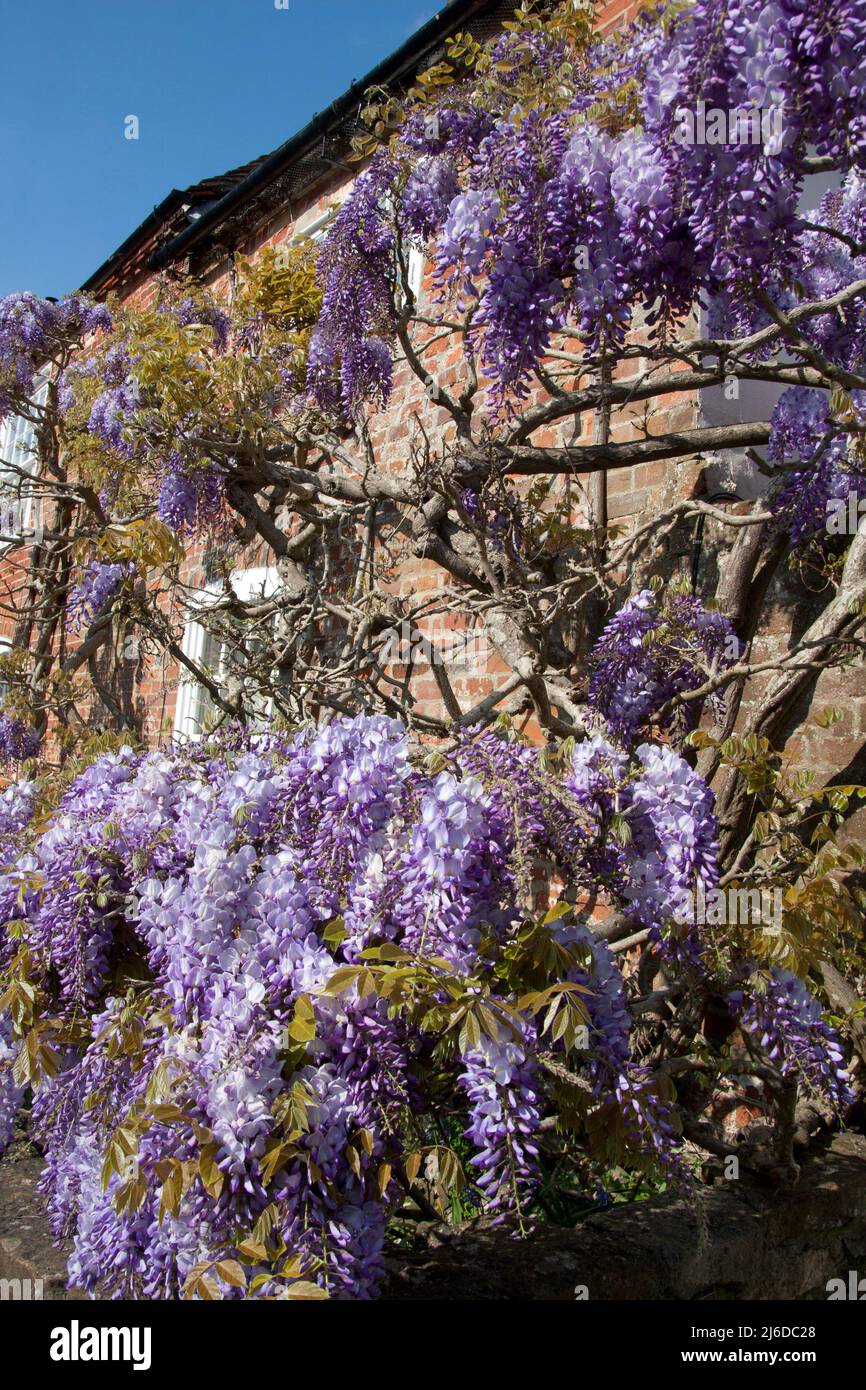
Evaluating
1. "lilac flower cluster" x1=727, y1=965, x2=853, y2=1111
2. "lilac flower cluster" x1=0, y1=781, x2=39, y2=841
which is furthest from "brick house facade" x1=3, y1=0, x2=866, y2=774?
"lilac flower cluster" x1=0, y1=781, x2=39, y2=841

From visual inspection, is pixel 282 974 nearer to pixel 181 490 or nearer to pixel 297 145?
pixel 181 490

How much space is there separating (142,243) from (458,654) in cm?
585

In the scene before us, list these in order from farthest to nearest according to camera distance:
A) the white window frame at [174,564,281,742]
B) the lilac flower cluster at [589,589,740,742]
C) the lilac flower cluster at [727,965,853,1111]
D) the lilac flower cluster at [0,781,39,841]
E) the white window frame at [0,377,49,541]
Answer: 1. the white window frame at [0,377,49,541]
2. the white window frame at [174,564,281,742]
3. the lilac flower cluster at [589,589,740,742]
4. the lilac flower cluster at [0,781,39,841]
5. the lilac flower cluster at [727,965,853,1111]

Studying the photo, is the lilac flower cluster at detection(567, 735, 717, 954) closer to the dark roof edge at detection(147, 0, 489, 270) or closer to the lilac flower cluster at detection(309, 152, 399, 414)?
the lilac flower cluster at detection(309, 152, 399, 414)

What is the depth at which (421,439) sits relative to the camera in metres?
5.07

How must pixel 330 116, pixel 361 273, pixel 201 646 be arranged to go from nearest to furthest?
pixel 361 273 < pixel 330 116 < pixel 201 646

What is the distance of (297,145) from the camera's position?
5848 millimetres

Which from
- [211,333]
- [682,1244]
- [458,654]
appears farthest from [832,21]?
[211,333]

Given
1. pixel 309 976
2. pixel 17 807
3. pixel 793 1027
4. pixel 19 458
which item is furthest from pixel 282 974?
pixel 19 458

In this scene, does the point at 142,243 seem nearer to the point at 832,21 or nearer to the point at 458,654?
the point at 458,654

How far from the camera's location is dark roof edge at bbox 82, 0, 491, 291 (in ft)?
15.6

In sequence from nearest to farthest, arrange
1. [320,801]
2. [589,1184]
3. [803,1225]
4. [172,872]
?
[320,801] < [172,872] < [803,1225] < [589,1184]

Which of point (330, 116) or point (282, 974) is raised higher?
point (330, 116)

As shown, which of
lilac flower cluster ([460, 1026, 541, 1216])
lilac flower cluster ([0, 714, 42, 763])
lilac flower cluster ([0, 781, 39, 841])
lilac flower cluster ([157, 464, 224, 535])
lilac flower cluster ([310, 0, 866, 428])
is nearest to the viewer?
lilac flower cluster ([460, 1026, 541, 1216])
